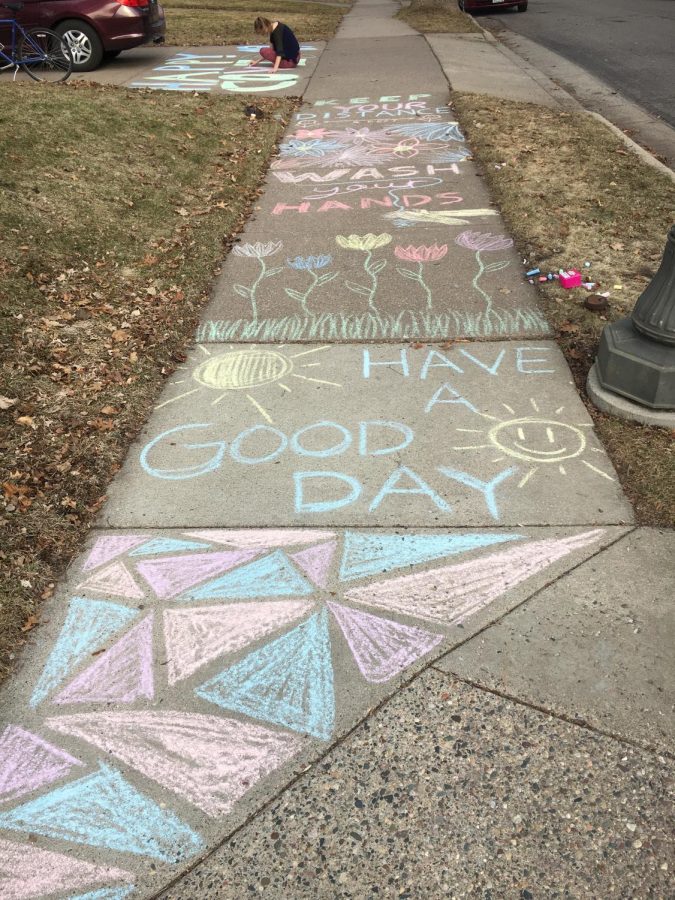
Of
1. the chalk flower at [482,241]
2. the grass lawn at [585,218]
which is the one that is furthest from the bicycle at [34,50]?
the chalk flower at [482,241]

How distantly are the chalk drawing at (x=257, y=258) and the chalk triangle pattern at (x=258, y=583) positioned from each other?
2493 mm

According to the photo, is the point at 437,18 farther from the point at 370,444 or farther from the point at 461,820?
the point at 461,820

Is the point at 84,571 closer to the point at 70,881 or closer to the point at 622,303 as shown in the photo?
the point at 70,881

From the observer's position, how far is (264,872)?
2.04m

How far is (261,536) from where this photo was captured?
3229 millimetres

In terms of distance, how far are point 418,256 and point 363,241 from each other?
57 centimetres

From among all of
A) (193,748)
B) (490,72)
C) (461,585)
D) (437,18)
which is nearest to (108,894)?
(193,748)

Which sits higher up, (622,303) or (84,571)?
(84,571)

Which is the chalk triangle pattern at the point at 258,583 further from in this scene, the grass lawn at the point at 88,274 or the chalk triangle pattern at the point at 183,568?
the grass lawn at the point at 88,274

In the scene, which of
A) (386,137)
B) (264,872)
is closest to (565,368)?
(264,872)

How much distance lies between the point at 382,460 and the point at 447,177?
4.96 meters

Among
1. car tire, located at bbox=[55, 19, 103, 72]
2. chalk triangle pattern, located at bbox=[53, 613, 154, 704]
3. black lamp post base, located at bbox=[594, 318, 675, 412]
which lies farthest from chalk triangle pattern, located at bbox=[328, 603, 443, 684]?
car tire, located at bbox=[55, 19, 103, 72]

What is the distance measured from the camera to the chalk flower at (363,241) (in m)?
6.10

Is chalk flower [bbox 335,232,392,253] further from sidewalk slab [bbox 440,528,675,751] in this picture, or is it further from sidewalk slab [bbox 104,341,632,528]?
sidewalk slab [bbox 440,528,675,751]
